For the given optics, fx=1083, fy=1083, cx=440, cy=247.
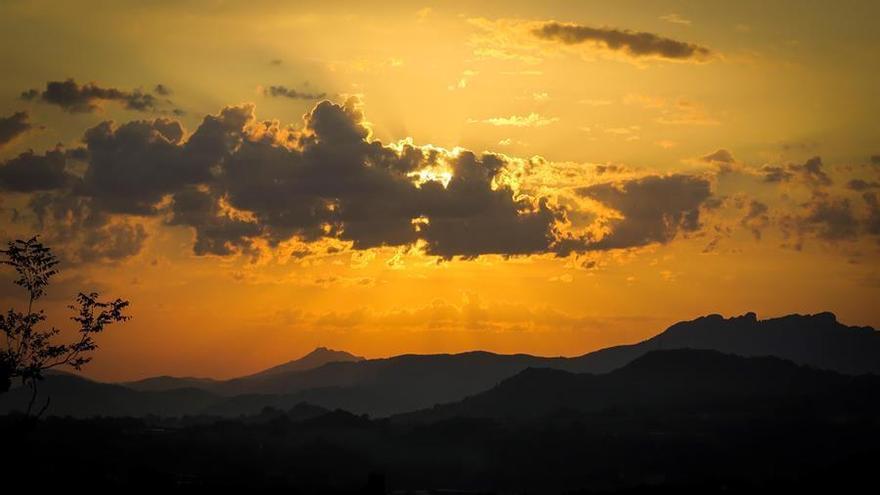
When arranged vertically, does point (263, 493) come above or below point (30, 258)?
below

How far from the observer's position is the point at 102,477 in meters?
200

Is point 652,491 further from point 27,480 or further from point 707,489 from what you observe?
point 27,480

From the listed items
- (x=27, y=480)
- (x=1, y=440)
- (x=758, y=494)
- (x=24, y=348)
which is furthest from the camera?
(x=758, y=494)

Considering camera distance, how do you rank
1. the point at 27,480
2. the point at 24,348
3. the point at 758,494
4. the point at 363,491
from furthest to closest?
the point at 758,494 → the point at 363,491 → the point at 27,480 → the point at 24,348

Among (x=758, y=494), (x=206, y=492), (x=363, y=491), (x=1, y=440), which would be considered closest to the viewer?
(x=1, y=440)

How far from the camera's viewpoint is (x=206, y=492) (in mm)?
185250

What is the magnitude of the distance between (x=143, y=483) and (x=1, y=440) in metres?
55.2

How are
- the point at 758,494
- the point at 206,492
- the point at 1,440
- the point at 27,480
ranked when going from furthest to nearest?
the point at 758,494 → the point at 206,492 → the point at 27,480 → the point at 1,440

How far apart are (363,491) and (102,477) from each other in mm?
56308

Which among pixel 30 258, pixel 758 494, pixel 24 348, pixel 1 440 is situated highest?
pixel 30 258

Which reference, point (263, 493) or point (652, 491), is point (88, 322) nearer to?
point (263, 493)

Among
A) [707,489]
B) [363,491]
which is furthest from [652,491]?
[363,491]

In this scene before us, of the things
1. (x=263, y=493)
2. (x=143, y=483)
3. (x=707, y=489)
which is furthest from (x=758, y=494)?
(x=143, y=483)

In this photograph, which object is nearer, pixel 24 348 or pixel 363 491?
pixel 24 348
